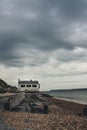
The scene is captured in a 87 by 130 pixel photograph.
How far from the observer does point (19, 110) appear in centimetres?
2634

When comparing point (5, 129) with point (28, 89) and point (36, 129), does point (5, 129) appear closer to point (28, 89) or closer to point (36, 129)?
point (36, 129)

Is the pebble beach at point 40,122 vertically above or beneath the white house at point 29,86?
beneath

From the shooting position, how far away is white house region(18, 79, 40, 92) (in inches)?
2832

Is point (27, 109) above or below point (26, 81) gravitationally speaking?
below

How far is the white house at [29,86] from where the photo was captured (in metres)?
71.9

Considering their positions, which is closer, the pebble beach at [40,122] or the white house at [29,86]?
the pebble beach at [40,122]

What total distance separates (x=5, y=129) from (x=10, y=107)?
43.6 ft

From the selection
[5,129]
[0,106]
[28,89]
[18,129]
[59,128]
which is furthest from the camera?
[28,89]

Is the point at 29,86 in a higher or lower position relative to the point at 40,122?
higher

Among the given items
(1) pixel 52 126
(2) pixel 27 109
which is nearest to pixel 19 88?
(2) pixel 27 109

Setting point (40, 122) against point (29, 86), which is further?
point (29, 86)

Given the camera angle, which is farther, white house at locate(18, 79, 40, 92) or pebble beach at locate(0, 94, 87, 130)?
white house at locate(18, 79, 40, 92)

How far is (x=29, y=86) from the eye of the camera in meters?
72.4

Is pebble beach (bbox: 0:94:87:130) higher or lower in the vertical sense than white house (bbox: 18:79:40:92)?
lower
